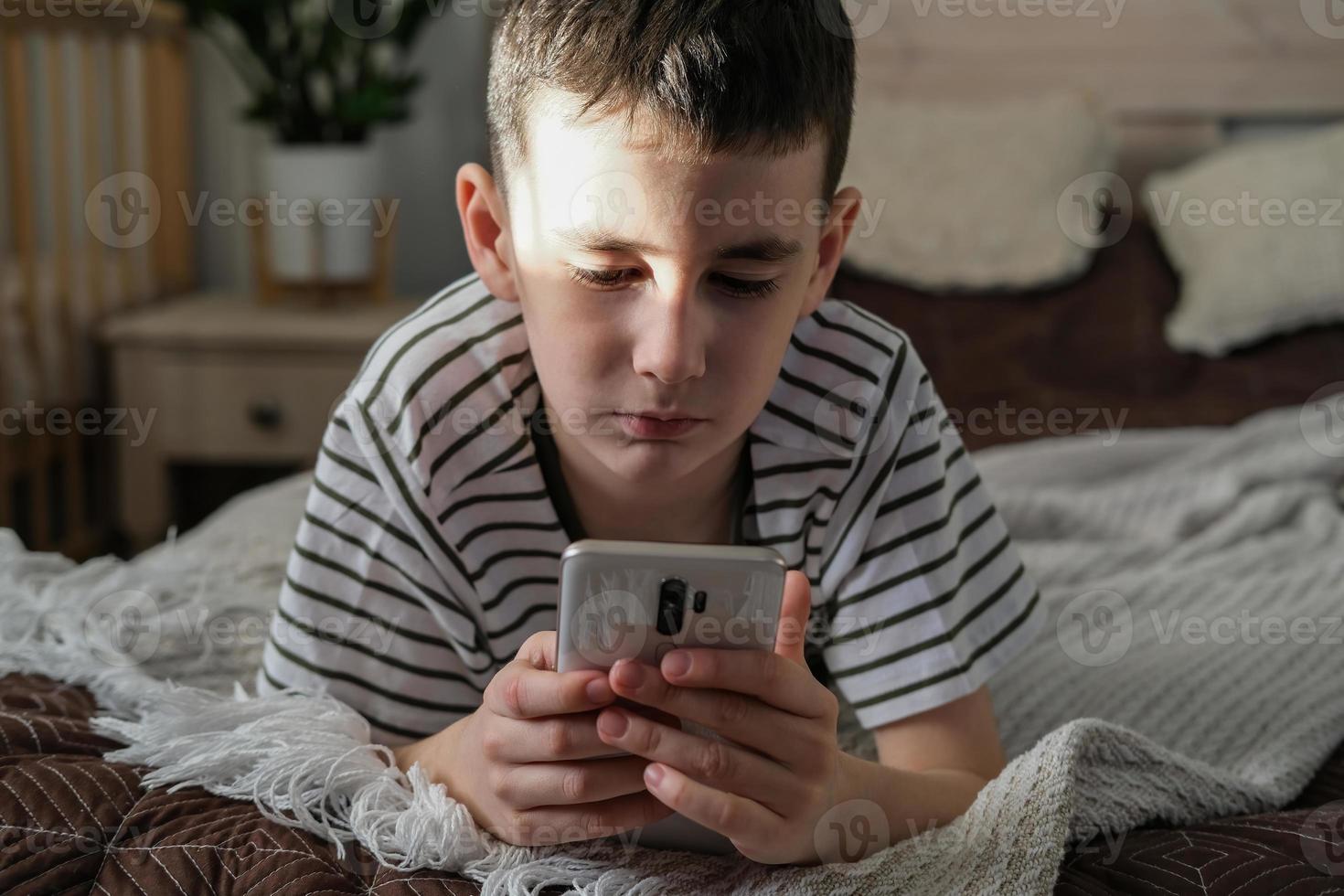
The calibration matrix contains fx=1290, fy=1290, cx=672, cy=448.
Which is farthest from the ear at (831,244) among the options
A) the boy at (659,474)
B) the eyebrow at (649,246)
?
the eyebrow at (649,246)

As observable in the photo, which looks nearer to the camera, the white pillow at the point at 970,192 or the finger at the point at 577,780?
the finger at the point at 577,780

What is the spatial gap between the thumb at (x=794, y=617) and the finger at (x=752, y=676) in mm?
17

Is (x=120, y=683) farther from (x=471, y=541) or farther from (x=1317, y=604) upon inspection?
(x=1317, y=604)

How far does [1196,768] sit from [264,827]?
1.78 ft

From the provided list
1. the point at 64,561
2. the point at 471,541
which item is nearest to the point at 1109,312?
the point at 471,541

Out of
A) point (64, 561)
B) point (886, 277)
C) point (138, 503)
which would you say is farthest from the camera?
point (138, 503)

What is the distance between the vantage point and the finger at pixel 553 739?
2.00 feet

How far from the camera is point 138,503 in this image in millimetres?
2100

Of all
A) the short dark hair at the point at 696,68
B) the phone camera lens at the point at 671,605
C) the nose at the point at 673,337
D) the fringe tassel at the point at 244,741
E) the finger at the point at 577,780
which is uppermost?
the short dark hair at the point at 696,68

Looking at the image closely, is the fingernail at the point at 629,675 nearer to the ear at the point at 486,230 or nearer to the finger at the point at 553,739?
the finger at the point at 553,739

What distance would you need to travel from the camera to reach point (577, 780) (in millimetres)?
621

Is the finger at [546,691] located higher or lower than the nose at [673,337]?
lower

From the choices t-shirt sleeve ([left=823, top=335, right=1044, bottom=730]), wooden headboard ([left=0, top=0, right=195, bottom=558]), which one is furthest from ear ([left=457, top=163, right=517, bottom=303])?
wooden headboard ([left=0, top=0, right=195, bottom=558])

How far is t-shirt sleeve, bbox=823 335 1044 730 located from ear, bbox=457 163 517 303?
0.83ft
